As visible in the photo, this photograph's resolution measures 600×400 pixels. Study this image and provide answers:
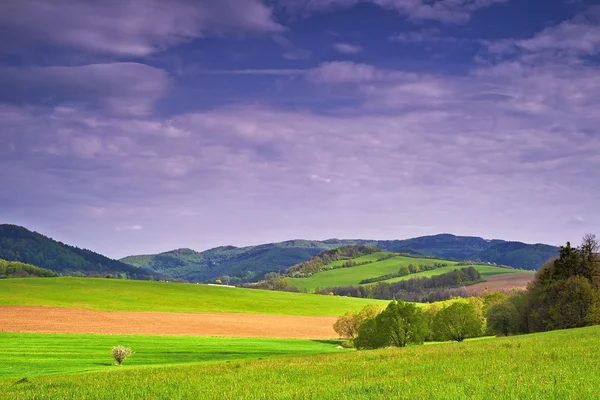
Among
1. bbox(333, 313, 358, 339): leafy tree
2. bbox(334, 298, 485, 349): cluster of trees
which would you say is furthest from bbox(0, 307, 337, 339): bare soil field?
bbox(334, 298, 485, 349): cluster of trees

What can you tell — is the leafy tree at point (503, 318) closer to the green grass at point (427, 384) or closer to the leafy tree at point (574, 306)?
the leafy tree at point (574, 306)

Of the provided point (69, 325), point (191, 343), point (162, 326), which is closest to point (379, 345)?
point (191, 343)

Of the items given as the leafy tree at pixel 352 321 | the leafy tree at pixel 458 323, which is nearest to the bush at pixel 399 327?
the leafy tree at pixel 458 323

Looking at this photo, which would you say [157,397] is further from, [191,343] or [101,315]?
[101,315]

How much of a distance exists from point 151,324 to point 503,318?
64.6m

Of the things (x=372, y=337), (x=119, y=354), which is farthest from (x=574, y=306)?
(x=119, y=354)

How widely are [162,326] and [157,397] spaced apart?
9202 cm

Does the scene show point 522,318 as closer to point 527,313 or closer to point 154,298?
point 527,313

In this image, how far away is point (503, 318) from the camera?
8294 centimetres

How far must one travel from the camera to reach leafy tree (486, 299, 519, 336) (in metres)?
81.7

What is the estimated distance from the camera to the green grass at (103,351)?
5300cm

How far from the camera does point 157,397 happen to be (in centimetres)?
1515

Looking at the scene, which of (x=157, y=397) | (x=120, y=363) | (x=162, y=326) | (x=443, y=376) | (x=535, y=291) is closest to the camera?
(x=157, y=397)

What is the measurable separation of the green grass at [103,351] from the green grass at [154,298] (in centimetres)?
4513
